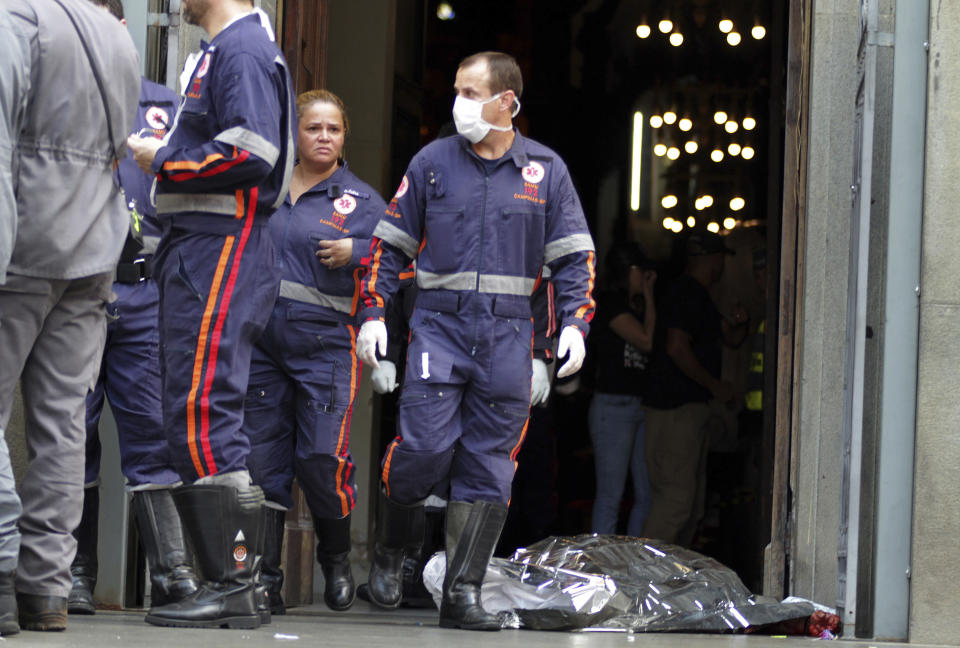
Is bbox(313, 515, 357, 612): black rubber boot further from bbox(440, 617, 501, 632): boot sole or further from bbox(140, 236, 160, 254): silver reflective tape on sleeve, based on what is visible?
bbox(140, 236, 160, 254): silver reflective tape on sleeve

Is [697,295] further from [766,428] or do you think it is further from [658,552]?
[658,552]

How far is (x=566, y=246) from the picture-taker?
5711 mm

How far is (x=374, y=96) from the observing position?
948cm

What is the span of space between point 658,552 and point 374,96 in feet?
12.6

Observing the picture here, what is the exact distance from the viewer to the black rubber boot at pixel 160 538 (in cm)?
571

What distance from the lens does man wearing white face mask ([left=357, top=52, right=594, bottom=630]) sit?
18.1 feet

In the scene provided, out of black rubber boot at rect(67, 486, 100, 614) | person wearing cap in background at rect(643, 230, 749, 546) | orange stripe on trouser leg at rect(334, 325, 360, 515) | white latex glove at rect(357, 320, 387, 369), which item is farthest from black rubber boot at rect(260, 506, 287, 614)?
person wearing cap in background at rect(643, 230, 749, 546)

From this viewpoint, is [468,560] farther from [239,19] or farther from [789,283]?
[789,283]

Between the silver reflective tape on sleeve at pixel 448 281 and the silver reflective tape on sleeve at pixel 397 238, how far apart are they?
125 mm

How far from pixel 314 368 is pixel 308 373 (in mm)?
33

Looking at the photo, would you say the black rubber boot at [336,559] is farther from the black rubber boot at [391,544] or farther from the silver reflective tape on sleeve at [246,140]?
the silver reflective tape on sleeve at [246,140]

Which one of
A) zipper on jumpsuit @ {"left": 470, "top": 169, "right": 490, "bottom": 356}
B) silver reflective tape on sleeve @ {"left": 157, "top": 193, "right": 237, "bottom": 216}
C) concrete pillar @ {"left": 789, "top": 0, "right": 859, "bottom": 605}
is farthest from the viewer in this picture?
concrete pillar @ {"left": 789, "top": 0, "right": 859, "bottom": 605}

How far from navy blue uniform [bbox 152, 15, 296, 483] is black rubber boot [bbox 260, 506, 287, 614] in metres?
1.50

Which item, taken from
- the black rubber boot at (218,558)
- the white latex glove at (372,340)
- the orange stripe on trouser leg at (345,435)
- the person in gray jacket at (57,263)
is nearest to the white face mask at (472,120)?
the white latex glove at (372,340)
